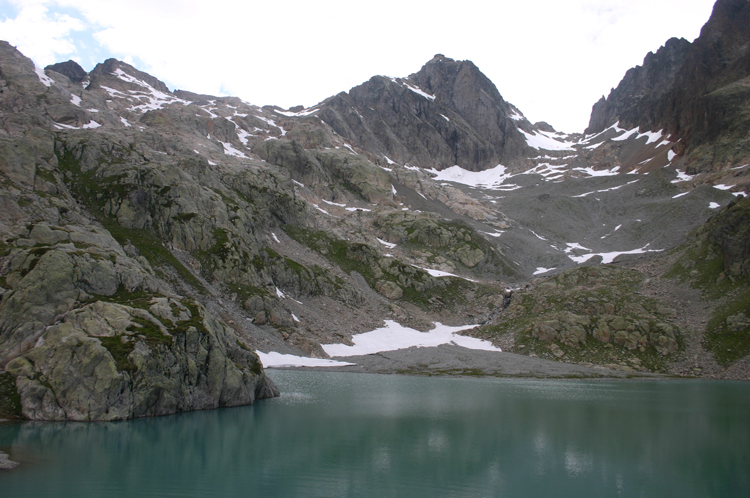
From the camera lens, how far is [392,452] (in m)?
24.8

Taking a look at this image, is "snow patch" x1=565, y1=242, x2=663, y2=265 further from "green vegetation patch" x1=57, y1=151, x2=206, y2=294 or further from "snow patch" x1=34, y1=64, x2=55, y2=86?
"snow patch" x1=34, y1=64, x2=55, y2=86

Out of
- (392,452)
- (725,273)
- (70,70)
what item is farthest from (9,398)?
(70,70)

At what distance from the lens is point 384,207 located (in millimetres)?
148125

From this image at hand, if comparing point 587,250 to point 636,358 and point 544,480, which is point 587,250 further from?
point 544,480

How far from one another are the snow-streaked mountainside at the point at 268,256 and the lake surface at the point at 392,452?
572cm

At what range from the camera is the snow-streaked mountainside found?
103ft

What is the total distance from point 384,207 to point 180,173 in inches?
3036

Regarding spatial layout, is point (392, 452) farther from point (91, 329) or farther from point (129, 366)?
point (91, 329)

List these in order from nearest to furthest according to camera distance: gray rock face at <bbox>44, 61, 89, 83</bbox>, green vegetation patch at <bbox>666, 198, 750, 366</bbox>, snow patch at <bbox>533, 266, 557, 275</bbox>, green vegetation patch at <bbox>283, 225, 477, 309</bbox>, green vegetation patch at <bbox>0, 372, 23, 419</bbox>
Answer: green vegetation patch at <bbox>0, 372, 23, 419</bbox>
green vegetation patch at <bbox>666, 198, 750, 366</bbox>
green vegetation patch at <bbox>283, 225, 477, 309</bbox>
snow patch at <bbox>533, 266, 557, 275</bbox>
gray rock face at <bbox>44, 61, 89, 83</bbox>

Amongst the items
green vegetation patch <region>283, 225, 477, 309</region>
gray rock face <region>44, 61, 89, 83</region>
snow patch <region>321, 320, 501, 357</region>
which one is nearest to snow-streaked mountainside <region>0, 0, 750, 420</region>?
green vegetation patch <region>283, 225, 477, 309</region>

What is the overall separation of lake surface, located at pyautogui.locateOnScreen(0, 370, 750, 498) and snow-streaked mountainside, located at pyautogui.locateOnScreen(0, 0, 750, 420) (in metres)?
5.72

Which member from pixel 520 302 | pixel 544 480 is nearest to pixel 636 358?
pixel 520 302

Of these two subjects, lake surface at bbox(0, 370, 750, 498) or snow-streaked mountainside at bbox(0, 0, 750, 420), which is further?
snow-streaked mountainside at bbox(0, 0, 750, 420)

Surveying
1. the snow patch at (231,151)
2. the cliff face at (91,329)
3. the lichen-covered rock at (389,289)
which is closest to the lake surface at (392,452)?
the cliff face at (91,329)
